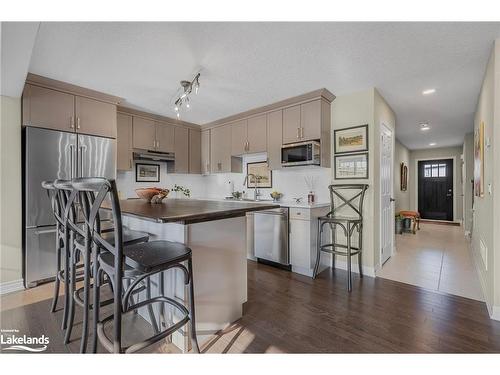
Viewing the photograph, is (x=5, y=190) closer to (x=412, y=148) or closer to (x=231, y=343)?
(x=231, y=343)

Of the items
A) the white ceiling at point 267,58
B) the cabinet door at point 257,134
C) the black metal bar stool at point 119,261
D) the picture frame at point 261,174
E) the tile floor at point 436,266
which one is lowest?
the tile floor at point 436,266

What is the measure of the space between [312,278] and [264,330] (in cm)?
124

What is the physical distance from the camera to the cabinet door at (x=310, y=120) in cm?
316

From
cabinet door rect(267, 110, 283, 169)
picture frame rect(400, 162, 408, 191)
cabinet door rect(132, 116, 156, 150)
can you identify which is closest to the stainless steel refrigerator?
cabinet door rect(132, 116, 156, 150)

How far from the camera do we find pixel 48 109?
108 inches

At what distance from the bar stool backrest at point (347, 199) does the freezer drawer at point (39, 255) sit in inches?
133

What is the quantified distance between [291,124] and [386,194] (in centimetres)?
175

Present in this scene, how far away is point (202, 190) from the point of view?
204 inches

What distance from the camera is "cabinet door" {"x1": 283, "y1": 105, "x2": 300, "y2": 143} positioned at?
3359 millimetres

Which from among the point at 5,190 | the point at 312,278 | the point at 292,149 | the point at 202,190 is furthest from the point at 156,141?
the point at 312,278

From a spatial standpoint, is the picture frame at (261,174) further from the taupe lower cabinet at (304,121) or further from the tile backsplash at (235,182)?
the taupe lower cabinet at (304,121)

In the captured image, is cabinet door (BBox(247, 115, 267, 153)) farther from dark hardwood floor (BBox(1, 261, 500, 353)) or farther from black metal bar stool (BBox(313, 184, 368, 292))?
dark hardwood floor (BBox(1, 261, 500, 353))

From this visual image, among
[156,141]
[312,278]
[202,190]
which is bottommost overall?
[312,278]

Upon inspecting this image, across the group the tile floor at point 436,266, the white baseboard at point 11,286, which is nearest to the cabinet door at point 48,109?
the white baseboard at point 11,286
